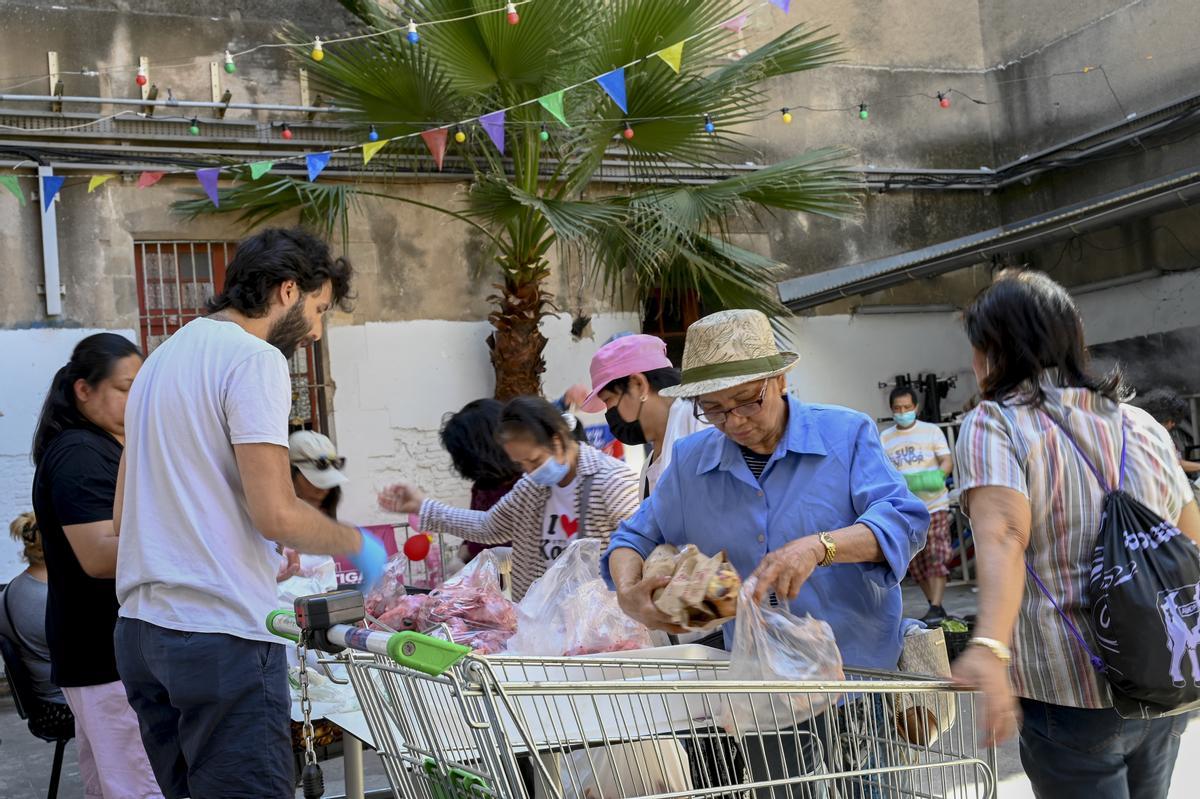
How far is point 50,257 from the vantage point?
9133mm

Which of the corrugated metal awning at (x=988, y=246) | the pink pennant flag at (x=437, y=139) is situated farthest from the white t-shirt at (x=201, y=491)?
the corrugated metal awning at (x=988, y=246)

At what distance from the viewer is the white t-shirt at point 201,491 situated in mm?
2496

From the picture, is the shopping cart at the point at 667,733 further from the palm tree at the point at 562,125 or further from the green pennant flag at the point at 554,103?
the palm tree at the point at 562,125

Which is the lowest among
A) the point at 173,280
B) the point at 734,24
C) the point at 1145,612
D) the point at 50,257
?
the point at 1145,612


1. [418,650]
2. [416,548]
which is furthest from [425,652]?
[416,548]

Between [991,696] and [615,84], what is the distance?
21.7 feet

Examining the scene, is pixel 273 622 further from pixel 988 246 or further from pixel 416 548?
pixel 988 246

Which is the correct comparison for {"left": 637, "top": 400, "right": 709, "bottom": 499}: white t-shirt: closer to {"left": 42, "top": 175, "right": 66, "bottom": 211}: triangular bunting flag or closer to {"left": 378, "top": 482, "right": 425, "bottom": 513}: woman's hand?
{"left": 378, "top": 482, "right": 425, "bottom": 513}: woman's hand

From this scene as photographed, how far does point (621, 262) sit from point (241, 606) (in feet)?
22.7

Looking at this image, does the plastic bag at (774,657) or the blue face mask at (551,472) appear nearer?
the plastic bag at (774,657)

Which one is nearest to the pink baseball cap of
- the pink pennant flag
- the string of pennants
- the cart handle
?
the cart handle

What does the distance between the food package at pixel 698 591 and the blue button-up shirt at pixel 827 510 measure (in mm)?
127

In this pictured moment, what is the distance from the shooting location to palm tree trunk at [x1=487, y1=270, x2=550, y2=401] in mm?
9586

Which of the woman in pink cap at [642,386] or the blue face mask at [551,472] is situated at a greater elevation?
the woman in pink cap at [642,386]
